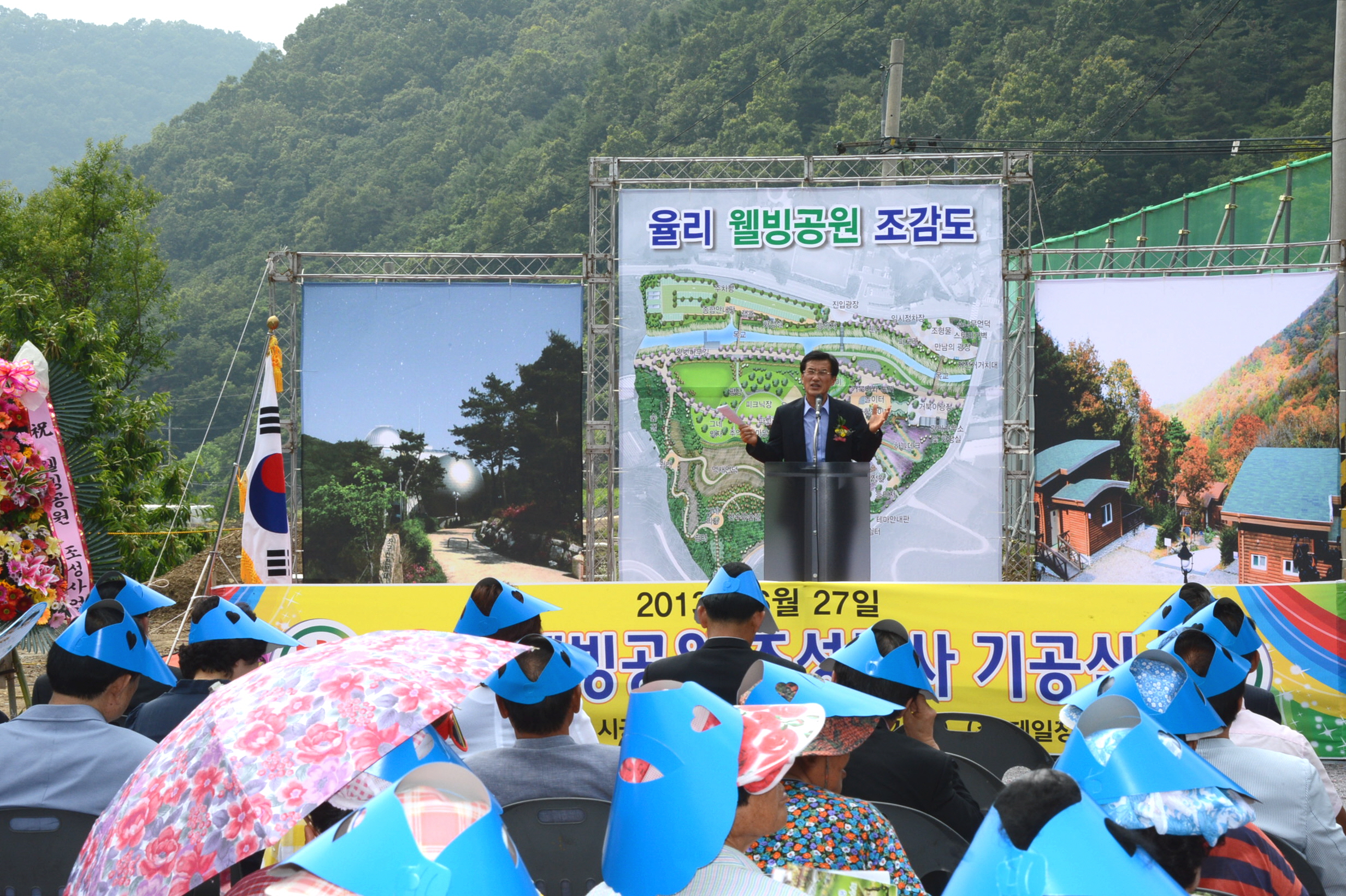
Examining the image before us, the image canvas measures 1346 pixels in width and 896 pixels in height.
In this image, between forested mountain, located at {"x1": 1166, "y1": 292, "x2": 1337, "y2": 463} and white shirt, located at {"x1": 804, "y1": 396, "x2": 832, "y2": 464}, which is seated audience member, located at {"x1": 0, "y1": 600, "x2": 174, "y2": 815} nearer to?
white shirt, located at {"x1": 804, "y1": 396, "x2": 832, "y2": 464}

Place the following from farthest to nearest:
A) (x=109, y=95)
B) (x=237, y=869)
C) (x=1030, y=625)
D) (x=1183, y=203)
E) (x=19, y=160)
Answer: (x=109, y=95) → (x=19, y=160) → (x=1183, y=203) → (x=1030, y=625) → (x=237, y=869)

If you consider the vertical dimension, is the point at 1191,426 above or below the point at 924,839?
above

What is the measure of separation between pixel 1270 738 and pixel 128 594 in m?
3.46

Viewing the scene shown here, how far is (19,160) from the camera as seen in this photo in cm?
7769

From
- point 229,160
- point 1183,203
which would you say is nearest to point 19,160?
point 229,160

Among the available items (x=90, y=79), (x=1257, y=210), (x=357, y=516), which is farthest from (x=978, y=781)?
(x=90, y=79)

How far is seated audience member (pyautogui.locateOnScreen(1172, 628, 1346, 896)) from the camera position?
8.09 ft

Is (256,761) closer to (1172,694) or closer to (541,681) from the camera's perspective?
(541,681)

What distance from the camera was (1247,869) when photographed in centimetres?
192

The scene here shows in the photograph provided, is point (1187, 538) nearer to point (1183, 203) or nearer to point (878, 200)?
point (878, 200)

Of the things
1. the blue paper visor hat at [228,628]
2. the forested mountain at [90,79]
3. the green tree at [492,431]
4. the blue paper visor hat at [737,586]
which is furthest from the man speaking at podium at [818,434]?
the forested mountain at [90,79]

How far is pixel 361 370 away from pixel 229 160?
155 ft

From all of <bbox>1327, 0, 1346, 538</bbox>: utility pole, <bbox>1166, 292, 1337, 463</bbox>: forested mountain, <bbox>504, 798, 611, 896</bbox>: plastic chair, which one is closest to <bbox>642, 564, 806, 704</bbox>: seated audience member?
<bbox>504, 798, 611, 896</bbox>: plastic chair

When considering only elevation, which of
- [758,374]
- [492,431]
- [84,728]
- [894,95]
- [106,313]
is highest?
[894,95]
